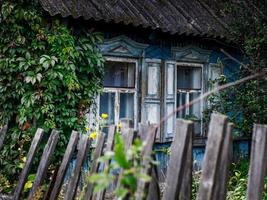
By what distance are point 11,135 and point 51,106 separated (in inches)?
28.4

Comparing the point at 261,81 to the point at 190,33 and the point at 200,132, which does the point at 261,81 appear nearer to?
the point at 190,33

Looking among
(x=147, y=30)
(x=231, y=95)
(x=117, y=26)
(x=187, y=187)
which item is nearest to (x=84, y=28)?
(x=117, y=26)

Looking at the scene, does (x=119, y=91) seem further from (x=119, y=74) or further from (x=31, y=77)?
(x=31, y=77)

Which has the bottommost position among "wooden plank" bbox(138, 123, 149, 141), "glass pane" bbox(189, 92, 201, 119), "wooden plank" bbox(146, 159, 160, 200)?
"wooden plank" bbox(146, 159, 160, 200)

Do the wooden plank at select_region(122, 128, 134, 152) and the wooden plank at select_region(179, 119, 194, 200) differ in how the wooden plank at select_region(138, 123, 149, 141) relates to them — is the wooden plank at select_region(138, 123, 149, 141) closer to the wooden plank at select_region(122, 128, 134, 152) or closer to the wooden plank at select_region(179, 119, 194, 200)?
the wooden plank at select_region(122, 128, 134, 152)

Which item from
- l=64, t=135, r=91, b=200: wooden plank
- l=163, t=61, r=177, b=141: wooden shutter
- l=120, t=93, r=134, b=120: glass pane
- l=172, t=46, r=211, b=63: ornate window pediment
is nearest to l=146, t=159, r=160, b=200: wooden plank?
l=64, t=135, r=91, b=200: wooden plank

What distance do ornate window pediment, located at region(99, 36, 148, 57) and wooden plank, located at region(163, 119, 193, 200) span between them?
570 cm

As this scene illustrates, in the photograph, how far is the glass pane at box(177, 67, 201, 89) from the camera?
908 cm

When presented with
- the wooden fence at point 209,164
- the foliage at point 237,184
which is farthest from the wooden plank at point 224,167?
the foliage at point 237,184

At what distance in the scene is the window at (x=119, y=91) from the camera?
7.86m

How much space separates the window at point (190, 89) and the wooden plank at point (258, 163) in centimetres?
701

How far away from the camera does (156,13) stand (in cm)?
834

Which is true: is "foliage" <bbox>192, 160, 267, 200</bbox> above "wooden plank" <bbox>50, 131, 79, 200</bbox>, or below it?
below

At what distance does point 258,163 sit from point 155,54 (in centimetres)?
662
